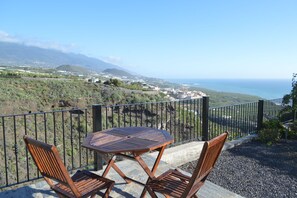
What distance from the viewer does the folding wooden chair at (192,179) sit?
6.96ft

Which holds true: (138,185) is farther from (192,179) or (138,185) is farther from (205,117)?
(205,117)

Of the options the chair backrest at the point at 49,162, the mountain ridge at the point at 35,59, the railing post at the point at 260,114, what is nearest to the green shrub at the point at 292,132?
the railing post at the point at 260,114

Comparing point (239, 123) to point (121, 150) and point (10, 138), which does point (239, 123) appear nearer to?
point (121, 150)

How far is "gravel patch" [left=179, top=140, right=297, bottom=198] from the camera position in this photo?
3.80 meters

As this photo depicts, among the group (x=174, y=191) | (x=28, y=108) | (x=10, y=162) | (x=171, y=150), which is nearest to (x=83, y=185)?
(x=174, y=191)

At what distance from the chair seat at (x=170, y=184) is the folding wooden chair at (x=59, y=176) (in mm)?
460

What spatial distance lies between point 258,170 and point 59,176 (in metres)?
3.70

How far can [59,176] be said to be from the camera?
225 cm

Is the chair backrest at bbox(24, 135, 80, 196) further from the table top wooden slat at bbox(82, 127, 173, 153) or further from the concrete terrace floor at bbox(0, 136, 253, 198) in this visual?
the concrete terrace floor at bbox(0, 136, 253, 198)

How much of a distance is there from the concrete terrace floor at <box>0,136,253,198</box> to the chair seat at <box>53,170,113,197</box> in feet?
Result: 2.17

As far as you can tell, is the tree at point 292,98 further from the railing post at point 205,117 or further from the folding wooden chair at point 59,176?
the folding wooden chair at point 59,176

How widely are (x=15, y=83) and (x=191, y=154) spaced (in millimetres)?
15577

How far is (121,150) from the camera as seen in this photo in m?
A: 2.51

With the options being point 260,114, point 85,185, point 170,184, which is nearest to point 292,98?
point 260,114
